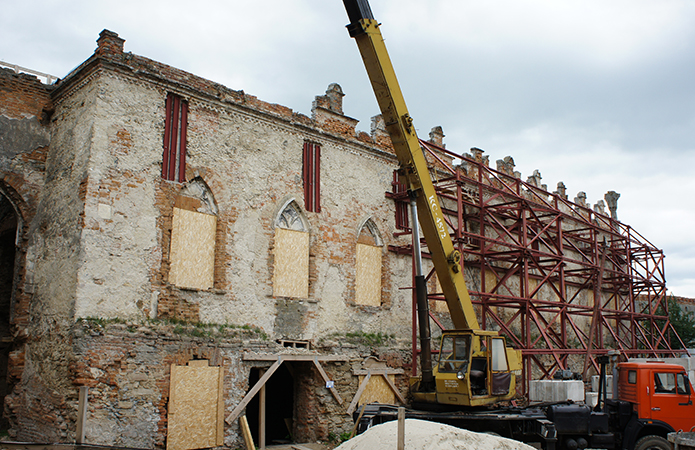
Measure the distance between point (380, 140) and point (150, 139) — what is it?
668 cm

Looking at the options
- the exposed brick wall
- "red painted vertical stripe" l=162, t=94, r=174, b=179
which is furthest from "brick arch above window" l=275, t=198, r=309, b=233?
the exposed brick wall

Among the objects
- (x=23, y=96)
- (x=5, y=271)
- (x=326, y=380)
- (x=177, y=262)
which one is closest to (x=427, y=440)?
(x=326, y=380)

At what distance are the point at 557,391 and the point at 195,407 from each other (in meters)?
7.12

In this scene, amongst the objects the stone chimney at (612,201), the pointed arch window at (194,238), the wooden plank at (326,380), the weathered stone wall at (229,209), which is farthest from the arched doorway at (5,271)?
the stone chimney at (612,201)

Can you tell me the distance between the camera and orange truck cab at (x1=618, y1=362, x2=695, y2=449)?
10.8 meters

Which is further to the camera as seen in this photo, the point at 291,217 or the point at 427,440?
the point at 291,217

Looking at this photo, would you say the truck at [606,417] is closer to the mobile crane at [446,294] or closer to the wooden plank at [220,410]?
the mobile crane at [446,294]

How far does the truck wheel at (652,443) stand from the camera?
10.7 meters

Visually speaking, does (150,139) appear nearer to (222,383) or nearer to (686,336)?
(222,383)

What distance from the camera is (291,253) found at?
45.6 feet

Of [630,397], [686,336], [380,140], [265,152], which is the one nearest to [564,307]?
[630,397]

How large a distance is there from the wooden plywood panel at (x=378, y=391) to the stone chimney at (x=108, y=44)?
9069mm

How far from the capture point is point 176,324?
11.8 m

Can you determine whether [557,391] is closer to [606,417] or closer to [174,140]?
[606,417]
